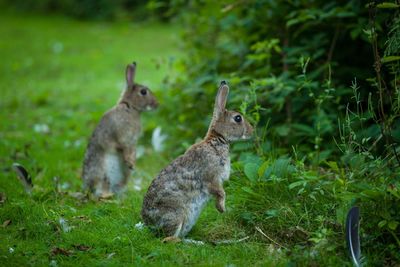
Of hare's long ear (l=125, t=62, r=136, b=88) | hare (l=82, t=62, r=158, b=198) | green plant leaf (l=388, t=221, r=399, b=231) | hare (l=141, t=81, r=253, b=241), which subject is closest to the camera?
green plant leaf (l=388, t=221, r=399, b=231)

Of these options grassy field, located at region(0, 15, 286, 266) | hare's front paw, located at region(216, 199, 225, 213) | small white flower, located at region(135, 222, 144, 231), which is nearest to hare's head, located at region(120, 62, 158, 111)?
grassy field, located at region(0, 15, 286, 266)

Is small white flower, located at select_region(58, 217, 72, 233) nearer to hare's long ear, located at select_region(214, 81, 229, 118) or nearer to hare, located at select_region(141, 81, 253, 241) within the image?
hare, located at select_region(141, 81, 253, 241)

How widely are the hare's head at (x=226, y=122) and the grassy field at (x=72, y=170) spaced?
2.58 ft

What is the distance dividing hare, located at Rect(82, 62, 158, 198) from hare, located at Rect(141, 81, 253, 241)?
5.91ft

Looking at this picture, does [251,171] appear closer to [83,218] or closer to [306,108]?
[83,218]

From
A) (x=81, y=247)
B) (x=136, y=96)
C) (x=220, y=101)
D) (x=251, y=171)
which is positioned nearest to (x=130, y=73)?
(x=136, y=96)

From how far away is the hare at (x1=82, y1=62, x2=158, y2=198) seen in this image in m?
7.03

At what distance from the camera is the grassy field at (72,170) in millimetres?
4793

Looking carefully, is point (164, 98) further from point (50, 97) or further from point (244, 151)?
point (50, 97)

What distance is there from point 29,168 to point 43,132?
8.09 feet

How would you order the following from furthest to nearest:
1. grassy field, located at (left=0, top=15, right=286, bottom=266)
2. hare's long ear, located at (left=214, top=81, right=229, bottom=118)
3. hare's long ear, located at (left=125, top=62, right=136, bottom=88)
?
hare's long ear, located at (left=125, top=62, right=136, bottom=88) < hare's long ear, located at (left=214, top=81, right=229, bottom=118) < grassy field, located at (left=0, top=15, right=286, bottom=266)

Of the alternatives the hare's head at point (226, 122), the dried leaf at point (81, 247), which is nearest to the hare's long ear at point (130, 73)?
the hare's head at point (226, 122)

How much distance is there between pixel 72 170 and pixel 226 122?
321cm

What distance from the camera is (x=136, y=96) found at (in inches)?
307
